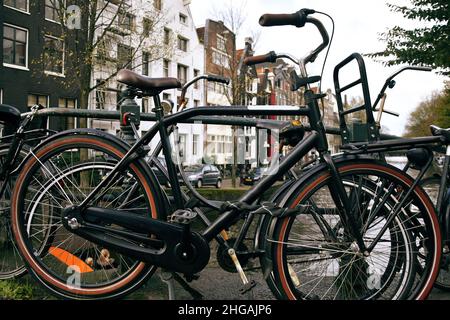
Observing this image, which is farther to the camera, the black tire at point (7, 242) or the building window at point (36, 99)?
the building window at point (36, 99)

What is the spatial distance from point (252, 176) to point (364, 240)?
2.20ft

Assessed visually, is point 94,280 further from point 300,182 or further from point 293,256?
point 300,182

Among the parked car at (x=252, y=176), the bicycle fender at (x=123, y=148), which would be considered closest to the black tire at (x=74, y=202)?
the bicycle fender at (x=123, y=148)

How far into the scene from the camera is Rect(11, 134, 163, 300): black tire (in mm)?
1804

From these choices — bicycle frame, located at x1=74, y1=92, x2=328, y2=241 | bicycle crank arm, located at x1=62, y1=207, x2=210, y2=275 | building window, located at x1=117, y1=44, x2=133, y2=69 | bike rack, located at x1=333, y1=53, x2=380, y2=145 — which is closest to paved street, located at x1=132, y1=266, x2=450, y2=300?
bicycle crank arm, located at x1=62, y1=207, x2=210, y2=275

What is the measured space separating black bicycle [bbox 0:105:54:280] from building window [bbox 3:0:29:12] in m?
15.8

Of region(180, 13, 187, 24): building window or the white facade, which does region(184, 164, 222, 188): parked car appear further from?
region(180, 13, 187, 24): building window

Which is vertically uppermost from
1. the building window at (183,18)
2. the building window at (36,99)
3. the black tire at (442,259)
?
the building window at (183,18)

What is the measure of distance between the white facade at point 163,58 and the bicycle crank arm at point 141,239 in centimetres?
46

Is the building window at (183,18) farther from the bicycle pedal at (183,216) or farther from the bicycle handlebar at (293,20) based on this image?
the bicycle pedal at (183,216)

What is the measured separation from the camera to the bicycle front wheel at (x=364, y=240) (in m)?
1.71

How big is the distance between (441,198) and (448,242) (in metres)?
0.25

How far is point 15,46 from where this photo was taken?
15.6 m
